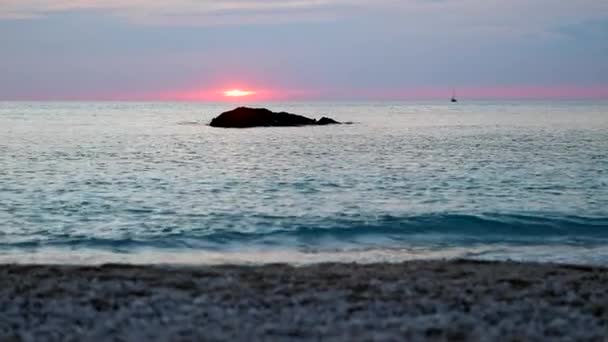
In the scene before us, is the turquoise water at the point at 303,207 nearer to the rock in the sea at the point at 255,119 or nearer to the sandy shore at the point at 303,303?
the sandy shore at the point at 303,303

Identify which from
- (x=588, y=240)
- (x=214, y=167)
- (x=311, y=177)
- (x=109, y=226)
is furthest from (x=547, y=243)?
(x=214, y=167)

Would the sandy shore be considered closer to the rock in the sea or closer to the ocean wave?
the ocean wave

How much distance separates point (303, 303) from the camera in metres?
11.1

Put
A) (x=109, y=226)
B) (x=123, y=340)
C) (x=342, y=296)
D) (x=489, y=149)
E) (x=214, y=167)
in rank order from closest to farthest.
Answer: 1. (x=123, y=340)
2. (x=342, y=296)
3. (x=109, y=226)
4. (x=214, y=167)
5. (x=489, y=149)

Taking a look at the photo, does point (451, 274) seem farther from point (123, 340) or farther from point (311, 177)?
point (311, 177)

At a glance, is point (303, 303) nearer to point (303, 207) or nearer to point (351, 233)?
point (351, 233)

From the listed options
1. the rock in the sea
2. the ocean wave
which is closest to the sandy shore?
the ocean wave

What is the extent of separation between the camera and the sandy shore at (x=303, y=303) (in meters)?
9.39

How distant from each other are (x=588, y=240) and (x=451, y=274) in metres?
8.47

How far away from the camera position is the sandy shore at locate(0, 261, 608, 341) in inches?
370

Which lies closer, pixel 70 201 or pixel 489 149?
pixel 70 201

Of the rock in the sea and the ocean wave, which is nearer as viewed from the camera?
the ocean wave

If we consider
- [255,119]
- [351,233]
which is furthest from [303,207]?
[255,119]

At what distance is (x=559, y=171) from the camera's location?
37531 millimetres
